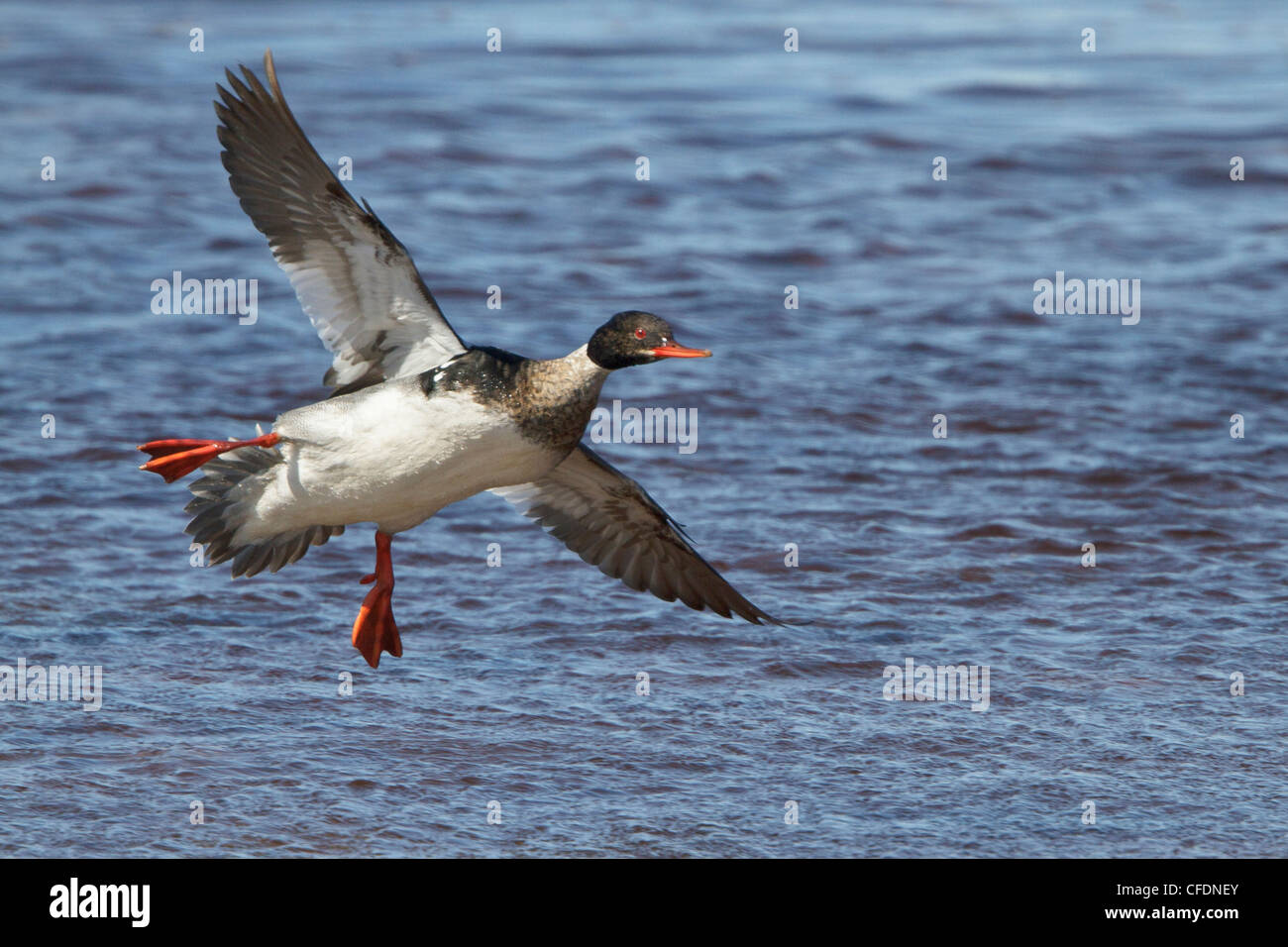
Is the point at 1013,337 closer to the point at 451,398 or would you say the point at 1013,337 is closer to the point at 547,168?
the point at 547,168

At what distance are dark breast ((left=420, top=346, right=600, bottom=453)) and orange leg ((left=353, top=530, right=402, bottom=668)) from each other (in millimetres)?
990

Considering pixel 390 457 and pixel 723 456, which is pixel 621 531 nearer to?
pixel 390 457

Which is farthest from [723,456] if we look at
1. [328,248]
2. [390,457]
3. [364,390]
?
[328,248]

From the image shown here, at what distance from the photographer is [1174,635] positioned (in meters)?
7.06

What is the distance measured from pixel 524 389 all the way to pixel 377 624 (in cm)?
123

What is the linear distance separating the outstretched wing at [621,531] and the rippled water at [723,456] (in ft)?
0.98

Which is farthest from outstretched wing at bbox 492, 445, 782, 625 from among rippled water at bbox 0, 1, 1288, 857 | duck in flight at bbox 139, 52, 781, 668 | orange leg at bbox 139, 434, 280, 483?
orange leg at bbox 139, 434, 280, 483

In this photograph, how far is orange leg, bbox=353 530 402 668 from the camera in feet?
21.2

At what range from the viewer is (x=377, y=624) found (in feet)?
21.4

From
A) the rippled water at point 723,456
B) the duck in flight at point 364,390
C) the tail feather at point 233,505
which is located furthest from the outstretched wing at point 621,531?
the tail feather at point 233,505

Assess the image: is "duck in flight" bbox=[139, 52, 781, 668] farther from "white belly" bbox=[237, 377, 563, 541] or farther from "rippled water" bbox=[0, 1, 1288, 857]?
"rippled water" bbox=[0, 1, 1288, 857]

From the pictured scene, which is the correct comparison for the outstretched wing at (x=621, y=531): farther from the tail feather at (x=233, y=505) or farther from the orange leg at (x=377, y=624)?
the tail feather at (x=233, y=505)

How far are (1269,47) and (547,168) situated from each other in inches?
339

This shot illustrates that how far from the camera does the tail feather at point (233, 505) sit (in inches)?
243
